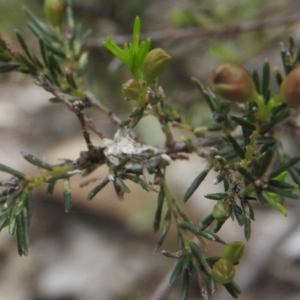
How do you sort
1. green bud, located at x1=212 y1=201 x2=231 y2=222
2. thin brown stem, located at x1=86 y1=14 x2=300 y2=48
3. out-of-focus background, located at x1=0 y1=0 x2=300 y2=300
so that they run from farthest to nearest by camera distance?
out-of-focus background, located at x1=0 y1=0 x2=300 y2=300 → thin brown stem, located at x1=86 y1=14 x2=300 y2=48 → green bud, located at x1=212 y1=201 x2=231 y2=222

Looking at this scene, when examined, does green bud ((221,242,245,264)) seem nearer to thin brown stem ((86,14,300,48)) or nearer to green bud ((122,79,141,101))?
green bud ((122,79,141,101))

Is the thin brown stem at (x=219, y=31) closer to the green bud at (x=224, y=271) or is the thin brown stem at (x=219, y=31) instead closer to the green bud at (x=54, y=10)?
the green bud at (x=54, y=10)

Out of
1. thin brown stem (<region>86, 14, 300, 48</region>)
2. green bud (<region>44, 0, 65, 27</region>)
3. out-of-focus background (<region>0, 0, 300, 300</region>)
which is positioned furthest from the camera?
out-of-focus background (<region>0, 0, 300, 300</region>)

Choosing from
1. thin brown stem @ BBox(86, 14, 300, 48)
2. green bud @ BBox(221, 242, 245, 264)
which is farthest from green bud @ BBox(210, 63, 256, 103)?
thin brown stem @ BBox(86, 14, 300, 48)

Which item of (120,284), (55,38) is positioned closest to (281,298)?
(120,284)

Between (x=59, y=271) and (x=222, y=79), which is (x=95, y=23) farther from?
(x=222, y=79)

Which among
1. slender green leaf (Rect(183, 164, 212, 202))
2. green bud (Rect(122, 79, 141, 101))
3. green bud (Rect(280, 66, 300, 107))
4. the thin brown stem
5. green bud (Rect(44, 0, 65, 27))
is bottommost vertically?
slender green leaf (Rect(183, 164, 212, 202))

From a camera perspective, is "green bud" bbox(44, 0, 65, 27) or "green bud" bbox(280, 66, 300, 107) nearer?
"green bud" bbox(280, 66, 300, 107)
